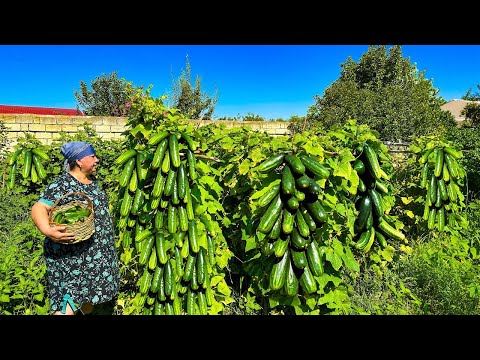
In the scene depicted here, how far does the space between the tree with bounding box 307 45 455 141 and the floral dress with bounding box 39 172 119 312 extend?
1011cm

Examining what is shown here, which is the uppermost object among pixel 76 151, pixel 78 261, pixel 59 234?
pixel 76 151

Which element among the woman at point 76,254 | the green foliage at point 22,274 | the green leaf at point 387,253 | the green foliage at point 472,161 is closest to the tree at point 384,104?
the green foliage at point 472,161

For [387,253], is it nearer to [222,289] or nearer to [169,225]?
[222,289]

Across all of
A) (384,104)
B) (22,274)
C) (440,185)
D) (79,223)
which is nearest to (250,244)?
(79,223)

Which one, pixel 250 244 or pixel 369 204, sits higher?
pixel 369 204

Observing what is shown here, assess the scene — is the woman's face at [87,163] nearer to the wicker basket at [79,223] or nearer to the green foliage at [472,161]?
the wicker basket at [79,223]

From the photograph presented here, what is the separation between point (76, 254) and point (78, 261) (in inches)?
2.0

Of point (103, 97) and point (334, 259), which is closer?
point (334, 259)

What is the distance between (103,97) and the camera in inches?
712

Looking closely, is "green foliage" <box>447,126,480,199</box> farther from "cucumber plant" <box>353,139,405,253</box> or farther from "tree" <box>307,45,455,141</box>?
"tree" <box>307,45,455,141</box>

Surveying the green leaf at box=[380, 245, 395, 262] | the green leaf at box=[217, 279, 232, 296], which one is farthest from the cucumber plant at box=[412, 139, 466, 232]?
the green leaf at box=[217, 279, 232, 296]

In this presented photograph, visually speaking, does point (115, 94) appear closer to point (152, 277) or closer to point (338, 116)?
point (338, 116)
